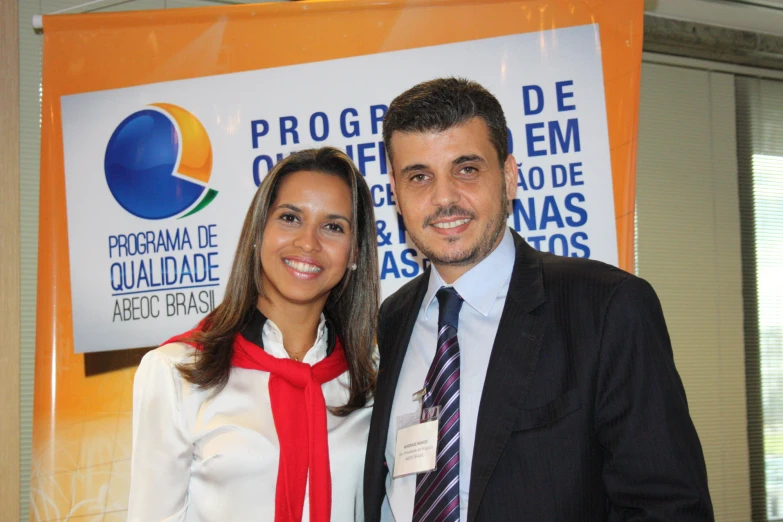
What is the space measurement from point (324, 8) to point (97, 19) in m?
1.06

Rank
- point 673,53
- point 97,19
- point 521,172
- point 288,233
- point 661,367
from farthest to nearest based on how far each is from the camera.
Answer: point 673,53 < point 97,19 < point 521,172 < point 288,233 < point 661,367

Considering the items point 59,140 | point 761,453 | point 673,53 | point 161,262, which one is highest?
point 673,53

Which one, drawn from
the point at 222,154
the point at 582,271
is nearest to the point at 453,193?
the point at 582,271

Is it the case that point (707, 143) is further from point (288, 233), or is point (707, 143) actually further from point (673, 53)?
point (288, 233)

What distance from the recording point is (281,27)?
3305mm

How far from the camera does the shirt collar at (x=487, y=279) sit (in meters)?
1.97

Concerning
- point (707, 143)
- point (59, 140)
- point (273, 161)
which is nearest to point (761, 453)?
point (707, 143)

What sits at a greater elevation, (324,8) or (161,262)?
(324,8)

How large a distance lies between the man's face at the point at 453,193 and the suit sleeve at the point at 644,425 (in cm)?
47

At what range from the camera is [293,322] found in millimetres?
2514

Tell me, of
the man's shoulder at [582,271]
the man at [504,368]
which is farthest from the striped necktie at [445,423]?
the man's shoulder at [582,271]

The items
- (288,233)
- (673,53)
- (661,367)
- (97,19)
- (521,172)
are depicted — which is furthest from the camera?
(673,53)

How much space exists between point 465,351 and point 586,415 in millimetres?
397

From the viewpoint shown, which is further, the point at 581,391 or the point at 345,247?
the point at 345,247
